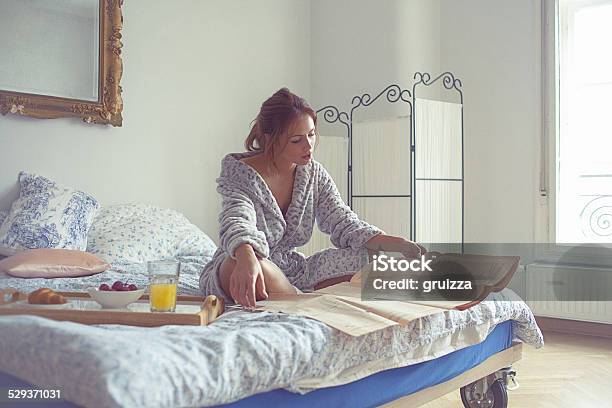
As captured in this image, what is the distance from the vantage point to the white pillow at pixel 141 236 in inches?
109

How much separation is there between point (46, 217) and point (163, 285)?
146cm

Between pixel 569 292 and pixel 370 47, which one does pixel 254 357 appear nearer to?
pixel 569 292

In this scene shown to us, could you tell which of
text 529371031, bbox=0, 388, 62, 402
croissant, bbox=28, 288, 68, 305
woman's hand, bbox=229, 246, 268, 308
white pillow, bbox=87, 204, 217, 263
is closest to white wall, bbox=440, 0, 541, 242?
white pillow, bbox=87, 204, 217, 263

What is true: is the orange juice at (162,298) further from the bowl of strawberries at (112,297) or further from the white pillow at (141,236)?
the white pillow at (141,236)

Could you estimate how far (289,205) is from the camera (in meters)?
2.07

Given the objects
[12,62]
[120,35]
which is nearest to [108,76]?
[120,35]

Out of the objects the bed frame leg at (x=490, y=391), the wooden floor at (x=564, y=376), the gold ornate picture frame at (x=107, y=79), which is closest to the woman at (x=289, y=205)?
the bed frame leg at (x=490, y=391)

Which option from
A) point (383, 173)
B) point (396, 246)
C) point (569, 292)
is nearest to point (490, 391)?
point (396, 246)

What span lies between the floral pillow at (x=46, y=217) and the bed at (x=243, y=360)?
1.38 metres

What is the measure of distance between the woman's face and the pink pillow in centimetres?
93

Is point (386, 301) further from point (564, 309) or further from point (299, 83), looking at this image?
point (299, 83)

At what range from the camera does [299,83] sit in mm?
4324

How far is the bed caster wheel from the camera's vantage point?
2.07 metres

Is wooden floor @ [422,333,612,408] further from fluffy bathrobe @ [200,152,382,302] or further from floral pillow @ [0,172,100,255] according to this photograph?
floral pillow @ [0,172,100,255]
